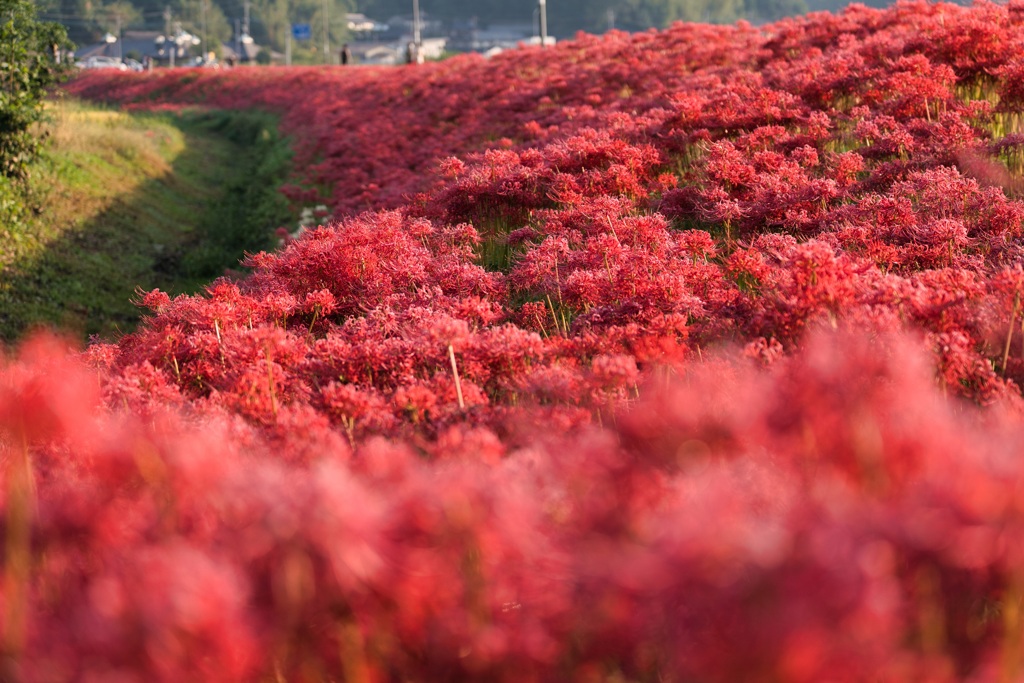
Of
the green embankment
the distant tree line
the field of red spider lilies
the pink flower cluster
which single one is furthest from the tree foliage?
the distant tree line

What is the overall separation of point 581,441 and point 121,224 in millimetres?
14662

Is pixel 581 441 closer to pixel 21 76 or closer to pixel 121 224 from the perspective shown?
pixel 21 76

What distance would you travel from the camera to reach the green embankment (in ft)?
35.7

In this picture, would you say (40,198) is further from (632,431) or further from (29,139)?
(632,431)

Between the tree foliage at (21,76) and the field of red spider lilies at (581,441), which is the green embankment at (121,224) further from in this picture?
the field of red spider lilies at (581,441)

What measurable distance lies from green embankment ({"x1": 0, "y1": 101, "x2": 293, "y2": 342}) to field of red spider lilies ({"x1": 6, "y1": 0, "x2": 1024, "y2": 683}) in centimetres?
365

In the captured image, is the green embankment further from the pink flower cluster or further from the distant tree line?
the distant tree line

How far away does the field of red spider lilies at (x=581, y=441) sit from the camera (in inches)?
57.2

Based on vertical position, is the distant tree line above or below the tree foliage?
above

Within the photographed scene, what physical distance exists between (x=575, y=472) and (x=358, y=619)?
1.81 feet

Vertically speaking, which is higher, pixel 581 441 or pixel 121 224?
pixel 581 441

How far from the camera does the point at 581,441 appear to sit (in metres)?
2.21

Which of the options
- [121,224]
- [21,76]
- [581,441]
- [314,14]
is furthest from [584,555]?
[314,14]

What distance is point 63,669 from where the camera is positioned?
153cm
